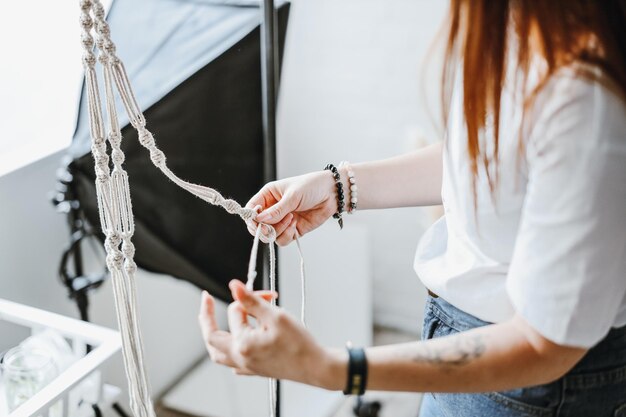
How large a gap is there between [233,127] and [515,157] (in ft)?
2.59

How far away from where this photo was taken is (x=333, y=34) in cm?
218

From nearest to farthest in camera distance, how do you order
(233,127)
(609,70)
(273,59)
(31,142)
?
(609,70), (273,59), (233,127), (31,142)

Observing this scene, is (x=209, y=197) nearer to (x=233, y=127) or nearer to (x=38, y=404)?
(x=38, y=404)

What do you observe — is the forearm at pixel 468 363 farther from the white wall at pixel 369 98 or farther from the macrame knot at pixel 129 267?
the white wall at pixel 369 98

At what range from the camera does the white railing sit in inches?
37.5

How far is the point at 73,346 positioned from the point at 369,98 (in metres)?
1.35

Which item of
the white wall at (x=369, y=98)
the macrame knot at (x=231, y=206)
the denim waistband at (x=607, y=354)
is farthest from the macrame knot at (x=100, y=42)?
the white wall at (x=369, y=98)

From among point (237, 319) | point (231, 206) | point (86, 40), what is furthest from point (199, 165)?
point (237, 319)

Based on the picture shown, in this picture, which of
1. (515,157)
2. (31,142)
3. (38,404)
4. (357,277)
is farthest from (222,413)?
(515,157)

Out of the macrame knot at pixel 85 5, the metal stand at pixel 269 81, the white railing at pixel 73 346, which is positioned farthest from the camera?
the metal stand at pixel 269 81

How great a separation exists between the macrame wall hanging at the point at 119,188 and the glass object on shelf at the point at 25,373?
0.83ft

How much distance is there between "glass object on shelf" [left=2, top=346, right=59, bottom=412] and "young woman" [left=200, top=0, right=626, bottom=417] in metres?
0.51

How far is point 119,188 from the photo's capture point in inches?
31.8

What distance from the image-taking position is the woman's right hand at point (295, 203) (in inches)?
34.0
